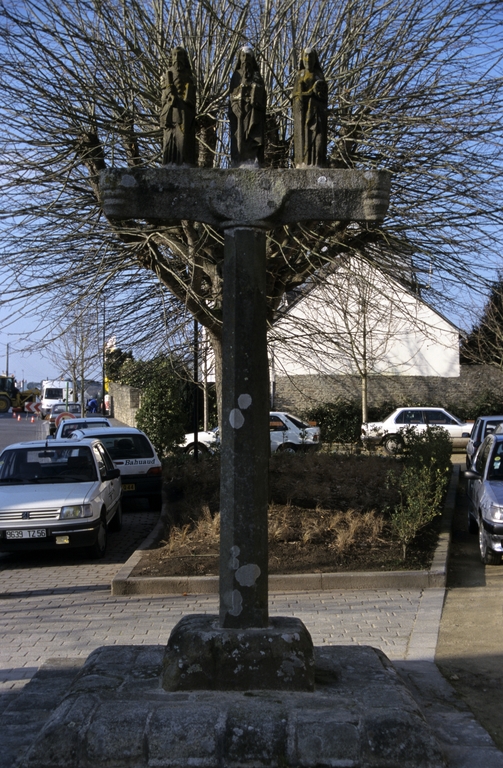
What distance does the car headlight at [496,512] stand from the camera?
1030 cm

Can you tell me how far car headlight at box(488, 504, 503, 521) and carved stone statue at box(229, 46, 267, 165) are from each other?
657 centimetres

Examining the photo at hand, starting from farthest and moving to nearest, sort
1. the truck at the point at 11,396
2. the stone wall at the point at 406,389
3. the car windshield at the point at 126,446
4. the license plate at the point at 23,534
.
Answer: the truck at the point at 11,396 < the stone wall at the point at 406,389 < the car windshield at the point at 126,446 < the license plate at the point at 23,534

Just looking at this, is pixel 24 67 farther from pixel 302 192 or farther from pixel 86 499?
pixel 302 192

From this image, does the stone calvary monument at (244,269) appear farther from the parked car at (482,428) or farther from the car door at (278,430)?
the car door at (278,430)

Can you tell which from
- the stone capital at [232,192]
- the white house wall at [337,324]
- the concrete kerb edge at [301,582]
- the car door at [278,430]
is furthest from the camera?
the car door at [278,430]

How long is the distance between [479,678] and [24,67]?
8.90m

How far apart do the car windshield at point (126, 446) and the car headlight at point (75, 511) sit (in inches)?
190

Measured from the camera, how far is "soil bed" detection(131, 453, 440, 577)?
9930 mm

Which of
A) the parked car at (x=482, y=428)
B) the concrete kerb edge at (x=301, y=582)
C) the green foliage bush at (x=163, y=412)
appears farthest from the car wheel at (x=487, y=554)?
the green foliage bush at (x=163, y=412)

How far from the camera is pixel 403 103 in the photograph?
425 inches

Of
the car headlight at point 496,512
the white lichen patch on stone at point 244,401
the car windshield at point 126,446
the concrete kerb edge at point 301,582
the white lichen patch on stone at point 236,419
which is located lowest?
the concrete kerb edge at point 301,582

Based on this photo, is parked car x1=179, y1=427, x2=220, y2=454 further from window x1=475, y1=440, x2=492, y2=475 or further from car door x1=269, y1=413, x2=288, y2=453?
window x1=475, y1=440, x2=492, y2=475

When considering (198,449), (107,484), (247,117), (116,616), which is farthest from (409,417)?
(247,117)

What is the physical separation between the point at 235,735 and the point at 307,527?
672cm
